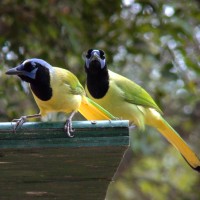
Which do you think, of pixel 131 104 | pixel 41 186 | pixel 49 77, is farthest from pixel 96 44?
pixel 41 186

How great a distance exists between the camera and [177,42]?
5.53 metres

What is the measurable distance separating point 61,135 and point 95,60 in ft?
4.06

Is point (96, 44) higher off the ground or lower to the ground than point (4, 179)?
lower

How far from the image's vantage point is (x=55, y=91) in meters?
3.27

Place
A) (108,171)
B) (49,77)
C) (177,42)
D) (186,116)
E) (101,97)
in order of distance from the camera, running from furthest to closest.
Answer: (186,116), (177,42), (101,97), (49,77), (108,171)

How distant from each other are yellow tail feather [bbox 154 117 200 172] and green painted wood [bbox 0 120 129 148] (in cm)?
149

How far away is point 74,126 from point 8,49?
3.33 m

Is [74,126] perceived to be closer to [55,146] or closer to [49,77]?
[55,146]

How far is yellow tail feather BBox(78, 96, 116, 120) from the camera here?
3.18m

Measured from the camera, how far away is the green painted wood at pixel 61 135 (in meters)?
2.56

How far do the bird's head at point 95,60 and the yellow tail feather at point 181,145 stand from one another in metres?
0.69

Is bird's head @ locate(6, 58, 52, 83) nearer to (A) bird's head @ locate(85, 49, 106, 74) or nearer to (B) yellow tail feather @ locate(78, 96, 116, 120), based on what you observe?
(B) yellow tail feather @ locate(78, 96, 116, 120)

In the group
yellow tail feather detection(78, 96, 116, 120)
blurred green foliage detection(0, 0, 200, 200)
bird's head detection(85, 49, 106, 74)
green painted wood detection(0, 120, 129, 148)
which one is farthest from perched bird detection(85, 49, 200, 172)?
green painted wood detection(0, 120, 129, 148)

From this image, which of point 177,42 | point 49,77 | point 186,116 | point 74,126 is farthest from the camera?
point 186,116
